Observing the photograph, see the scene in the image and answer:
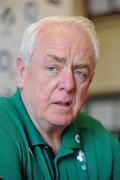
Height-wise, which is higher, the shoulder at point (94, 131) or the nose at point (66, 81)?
the nose at point (66, 81)

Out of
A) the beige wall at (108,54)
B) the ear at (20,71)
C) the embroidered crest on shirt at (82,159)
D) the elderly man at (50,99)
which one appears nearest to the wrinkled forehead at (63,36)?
the elderly man at (50,99)

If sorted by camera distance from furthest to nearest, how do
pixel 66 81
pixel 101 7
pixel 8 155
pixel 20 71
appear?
pixel 101 7 → pixel 20 71 → pixel 66 81 → pixel 8 155

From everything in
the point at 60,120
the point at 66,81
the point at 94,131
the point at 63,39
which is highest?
the point at 63,39

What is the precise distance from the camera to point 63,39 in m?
1.46

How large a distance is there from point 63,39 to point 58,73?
0.37 feet

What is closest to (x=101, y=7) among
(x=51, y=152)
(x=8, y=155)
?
(x=51, y=152)

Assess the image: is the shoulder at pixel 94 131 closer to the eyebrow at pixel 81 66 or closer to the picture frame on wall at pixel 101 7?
the eyebrow at pixel 81 66

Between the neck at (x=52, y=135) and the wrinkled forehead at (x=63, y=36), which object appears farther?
the neck at (x=52, y=135)

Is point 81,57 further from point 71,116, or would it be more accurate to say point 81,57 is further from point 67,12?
point 67,12

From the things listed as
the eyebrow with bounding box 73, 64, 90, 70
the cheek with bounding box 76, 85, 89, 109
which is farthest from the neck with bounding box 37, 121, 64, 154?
the eyebrow with bounding box 73, 64, 90, 70

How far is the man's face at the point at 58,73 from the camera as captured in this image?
1.46 meters

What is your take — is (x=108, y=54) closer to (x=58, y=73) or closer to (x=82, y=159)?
(x=82, y=159)

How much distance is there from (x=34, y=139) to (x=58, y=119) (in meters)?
0.10

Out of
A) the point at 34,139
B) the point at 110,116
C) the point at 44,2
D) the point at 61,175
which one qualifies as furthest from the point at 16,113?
the point at 110,116
